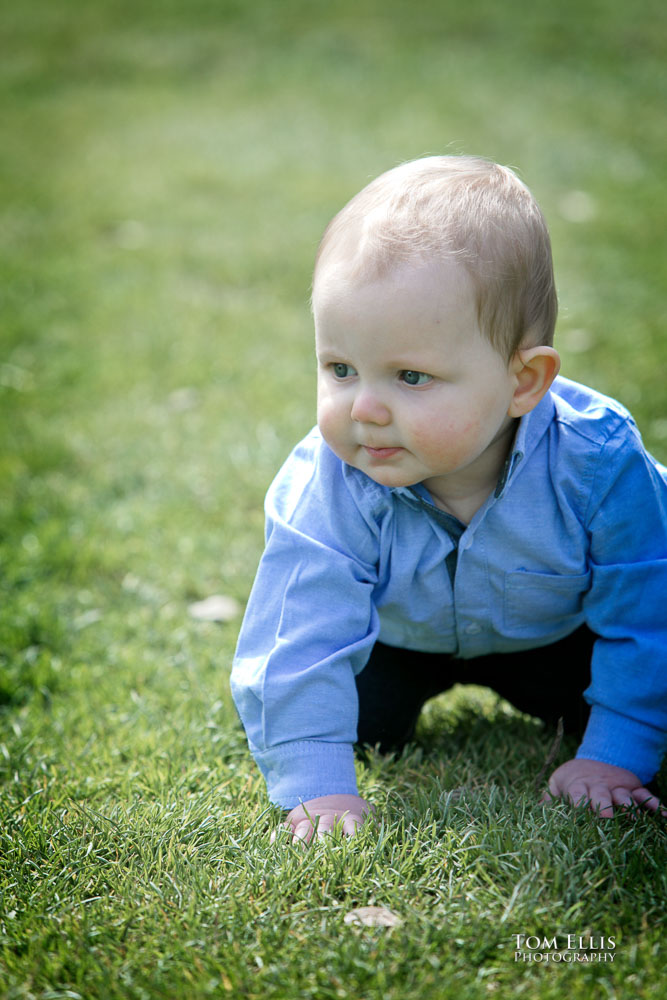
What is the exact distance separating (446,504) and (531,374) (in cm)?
31

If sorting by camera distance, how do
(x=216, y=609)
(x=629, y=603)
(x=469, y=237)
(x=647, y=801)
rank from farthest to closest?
(x=216, y=609)
(x=629, y=603)
(x=647, y=801)
(x=469, y=237)

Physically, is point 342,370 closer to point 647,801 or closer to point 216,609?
point 647,801

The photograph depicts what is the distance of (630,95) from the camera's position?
786 cm

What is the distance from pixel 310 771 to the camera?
1.74 m

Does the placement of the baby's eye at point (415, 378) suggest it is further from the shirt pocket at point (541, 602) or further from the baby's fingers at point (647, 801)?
the baby's fingers at point (647, 801)

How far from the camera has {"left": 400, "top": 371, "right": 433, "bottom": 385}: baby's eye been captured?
63.0 inches

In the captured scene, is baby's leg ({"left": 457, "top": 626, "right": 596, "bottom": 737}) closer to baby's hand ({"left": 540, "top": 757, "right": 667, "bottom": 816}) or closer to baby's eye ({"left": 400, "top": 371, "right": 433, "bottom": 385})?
baby's hand ({"left": 540, "top": 757, "right": 667, "bottom": 816})

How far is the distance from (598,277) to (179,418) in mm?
2239

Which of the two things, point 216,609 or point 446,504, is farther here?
Answer: point 216,609

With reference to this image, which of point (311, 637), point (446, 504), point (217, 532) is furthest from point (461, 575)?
point (217, 532)

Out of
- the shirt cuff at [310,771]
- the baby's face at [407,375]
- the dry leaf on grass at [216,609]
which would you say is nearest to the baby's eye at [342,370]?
the baby's face at [407,375]

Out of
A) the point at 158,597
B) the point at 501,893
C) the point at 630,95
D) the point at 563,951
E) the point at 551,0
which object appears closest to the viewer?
the point at 563,951

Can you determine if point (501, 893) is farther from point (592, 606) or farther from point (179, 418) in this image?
point (179, 418)

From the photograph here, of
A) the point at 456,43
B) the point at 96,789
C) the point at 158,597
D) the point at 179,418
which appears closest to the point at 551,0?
the point at 456,43
